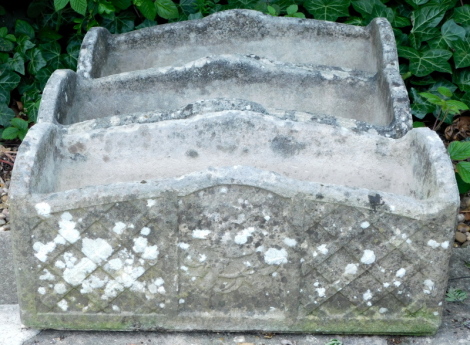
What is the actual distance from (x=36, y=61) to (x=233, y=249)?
6.79 feet

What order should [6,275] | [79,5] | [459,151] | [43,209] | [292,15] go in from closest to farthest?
[43,209] < [6,275] < [459,151] < [79,5] < [292,15]

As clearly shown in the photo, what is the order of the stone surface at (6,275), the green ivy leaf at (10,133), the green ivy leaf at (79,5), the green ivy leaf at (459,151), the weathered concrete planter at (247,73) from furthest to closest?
the green ivy leaf at (10,133)
the green ivy leaf at (79,5)
the green ivy leaf at (459,151)
the weathered concrete planter at (247,73)
the stone surface at (6,275)

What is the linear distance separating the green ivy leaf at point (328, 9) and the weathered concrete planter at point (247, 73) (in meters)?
Result: 0.39

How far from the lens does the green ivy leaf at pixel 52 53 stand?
422 centimetres

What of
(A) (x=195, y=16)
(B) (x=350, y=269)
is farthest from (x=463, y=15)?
(B) (x=350, y=269)

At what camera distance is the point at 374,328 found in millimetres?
2723

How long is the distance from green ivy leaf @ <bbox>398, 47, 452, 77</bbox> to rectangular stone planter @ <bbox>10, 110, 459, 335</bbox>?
1.35 metres

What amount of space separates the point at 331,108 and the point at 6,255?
1550mm

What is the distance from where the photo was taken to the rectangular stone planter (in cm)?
253

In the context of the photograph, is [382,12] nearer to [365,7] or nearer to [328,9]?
[365,7]

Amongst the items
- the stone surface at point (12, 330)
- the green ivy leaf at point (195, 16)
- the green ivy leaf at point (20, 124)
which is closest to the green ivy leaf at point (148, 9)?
the green ivy leaf at point (195, 16)

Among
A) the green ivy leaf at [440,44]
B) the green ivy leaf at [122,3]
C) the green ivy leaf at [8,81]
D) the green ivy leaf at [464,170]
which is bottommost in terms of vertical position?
the green ivy leaf at [464,170]

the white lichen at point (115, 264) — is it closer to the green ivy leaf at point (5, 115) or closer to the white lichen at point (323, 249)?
the white lichen at point (323, 249)

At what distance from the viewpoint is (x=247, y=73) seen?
342cm
